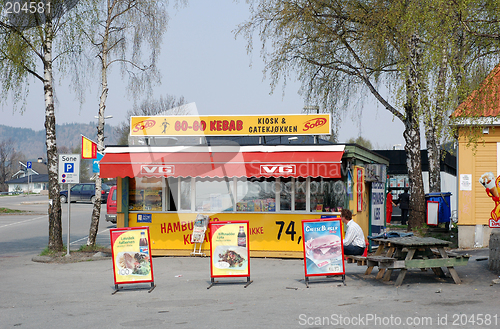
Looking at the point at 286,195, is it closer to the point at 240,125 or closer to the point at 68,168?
the point at 240,125

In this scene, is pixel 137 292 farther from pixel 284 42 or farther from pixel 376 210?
pixel 284 42

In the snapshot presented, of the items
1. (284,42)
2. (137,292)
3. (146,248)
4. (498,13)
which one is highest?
(284,42)

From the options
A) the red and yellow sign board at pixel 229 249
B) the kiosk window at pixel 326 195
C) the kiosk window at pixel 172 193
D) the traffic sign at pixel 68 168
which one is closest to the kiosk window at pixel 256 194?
the kiosk window at pixel 326 195

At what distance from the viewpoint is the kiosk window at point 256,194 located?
14133 mm

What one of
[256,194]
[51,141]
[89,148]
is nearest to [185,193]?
[256,194]

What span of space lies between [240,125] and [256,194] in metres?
2.06

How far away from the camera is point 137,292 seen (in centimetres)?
934

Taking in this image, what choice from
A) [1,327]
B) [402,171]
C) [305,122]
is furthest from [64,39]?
[402,171]

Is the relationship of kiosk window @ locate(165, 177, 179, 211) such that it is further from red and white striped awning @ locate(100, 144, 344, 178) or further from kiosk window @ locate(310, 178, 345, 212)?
kiosk window @ locate(310, 178, 345, 212)

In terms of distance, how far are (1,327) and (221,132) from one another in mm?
8685

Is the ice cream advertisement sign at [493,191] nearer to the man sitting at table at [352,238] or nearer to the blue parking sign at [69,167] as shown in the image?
the man sitting at table at [352,238]

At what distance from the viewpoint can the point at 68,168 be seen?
13.9m

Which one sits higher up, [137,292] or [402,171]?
[402,171]

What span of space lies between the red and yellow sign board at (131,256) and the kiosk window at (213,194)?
4.86m
